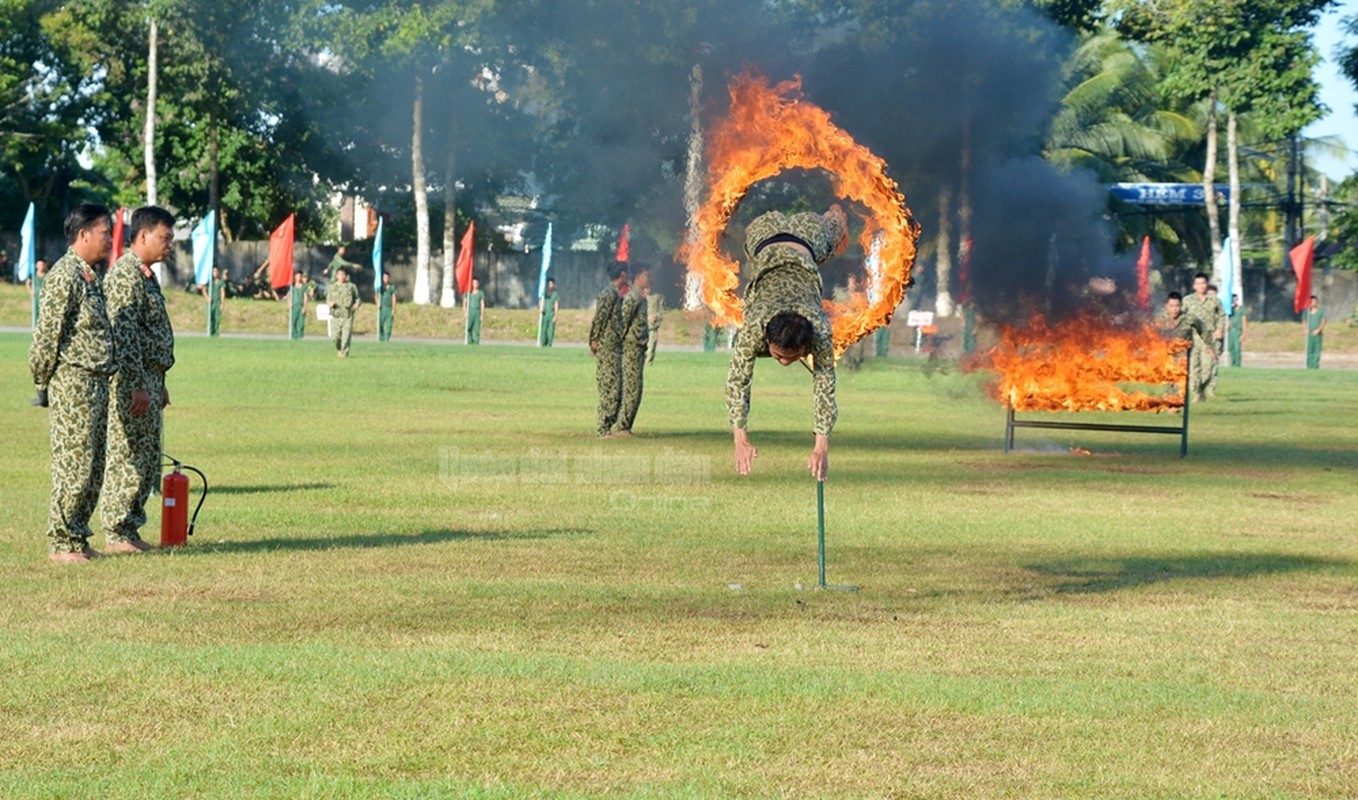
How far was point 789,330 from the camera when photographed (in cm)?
1137

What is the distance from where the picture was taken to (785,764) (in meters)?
7.04

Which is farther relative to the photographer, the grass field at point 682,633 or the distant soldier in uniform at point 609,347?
the distant soldier in uniform at point 609,347

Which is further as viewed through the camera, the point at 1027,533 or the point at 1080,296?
the point at 1080,296

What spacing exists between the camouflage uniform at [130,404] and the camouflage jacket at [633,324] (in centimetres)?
1124

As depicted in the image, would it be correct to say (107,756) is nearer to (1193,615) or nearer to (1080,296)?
(1193,615)

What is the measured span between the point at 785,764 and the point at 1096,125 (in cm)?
6210

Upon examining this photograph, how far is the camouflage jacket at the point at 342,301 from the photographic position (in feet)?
135

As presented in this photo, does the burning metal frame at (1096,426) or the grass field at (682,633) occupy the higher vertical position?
the burning metal frame at (1096,426)

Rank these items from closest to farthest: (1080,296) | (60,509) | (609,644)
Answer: (609,644) < (60,509) < (1080,296)

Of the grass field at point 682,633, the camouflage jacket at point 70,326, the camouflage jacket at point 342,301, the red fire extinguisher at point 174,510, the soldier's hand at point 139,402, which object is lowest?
the grass field at point 682,633

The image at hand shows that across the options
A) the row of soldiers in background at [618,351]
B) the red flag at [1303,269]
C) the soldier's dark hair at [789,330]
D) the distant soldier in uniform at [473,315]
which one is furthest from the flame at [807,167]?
the red flag at [1303,269]

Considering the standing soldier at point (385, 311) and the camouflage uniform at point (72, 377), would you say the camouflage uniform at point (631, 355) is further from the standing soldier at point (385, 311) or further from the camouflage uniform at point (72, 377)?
the standing soldier at point (385, 311)

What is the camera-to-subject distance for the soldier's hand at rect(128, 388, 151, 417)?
12.1 m

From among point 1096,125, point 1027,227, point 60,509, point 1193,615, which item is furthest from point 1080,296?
point 1096,125
